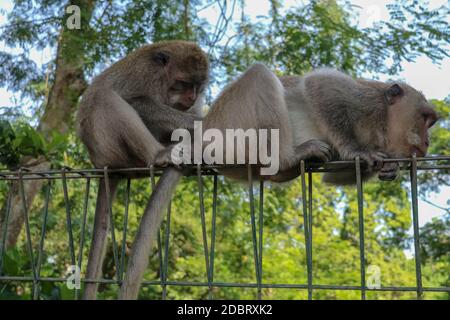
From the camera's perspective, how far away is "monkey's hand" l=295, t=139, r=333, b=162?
416 cm

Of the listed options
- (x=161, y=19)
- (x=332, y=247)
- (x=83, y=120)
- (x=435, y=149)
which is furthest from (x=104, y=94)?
(x=332, y=247)

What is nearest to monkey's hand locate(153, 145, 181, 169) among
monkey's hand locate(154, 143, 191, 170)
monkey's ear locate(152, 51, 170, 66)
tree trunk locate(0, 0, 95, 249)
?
monkey's hand locate(154, 143, 191, 170)

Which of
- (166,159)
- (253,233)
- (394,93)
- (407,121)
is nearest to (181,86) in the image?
(166,159)

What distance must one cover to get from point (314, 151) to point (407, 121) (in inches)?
31.3

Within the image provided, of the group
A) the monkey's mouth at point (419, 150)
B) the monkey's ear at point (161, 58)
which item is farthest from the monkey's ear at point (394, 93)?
the monkey's ear at point (161, 58)

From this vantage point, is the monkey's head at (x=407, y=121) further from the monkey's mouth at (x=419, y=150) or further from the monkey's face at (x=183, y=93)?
the monkey's face at (x=183, y=93)

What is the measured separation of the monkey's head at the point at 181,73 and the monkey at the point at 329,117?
1019 millimetres

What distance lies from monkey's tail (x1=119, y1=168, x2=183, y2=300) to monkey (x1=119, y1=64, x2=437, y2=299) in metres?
0.54

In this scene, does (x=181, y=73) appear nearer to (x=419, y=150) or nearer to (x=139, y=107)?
(x=139, y=107)

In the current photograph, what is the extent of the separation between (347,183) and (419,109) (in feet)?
2.53

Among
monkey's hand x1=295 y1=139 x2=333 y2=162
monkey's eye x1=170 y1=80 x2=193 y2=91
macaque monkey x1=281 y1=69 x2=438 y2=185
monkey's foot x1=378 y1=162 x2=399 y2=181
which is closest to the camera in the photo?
monkey's foot x1=378 y1=162 x2=399 y2=181

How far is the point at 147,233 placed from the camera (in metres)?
3.68

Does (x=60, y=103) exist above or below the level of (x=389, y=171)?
above

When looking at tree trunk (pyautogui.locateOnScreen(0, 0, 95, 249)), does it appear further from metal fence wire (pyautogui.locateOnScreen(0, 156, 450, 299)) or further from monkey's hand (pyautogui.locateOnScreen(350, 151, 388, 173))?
monkey's hand (pyautogui.locateOnScreen(350, 151, 388, 173))
